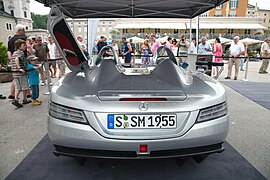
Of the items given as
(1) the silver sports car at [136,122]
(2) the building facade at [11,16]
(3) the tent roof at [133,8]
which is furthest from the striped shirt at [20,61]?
(2) the building facade at [11,16]

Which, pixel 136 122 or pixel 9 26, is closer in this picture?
pixel 136 122

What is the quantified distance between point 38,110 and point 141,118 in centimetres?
366

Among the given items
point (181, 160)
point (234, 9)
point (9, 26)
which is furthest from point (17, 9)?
point (181, 160)

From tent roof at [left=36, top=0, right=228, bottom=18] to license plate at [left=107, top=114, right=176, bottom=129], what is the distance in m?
4.36

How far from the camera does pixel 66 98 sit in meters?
1.95

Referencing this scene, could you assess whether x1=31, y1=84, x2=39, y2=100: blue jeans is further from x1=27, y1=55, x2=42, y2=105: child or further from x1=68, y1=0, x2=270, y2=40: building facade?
x1=68, y1=0, x2=270, y2=40: building facade

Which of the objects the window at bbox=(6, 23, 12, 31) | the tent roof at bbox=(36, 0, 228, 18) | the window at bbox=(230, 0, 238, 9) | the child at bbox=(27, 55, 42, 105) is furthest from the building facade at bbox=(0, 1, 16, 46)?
the child at bbox=(27, 55, 42, 105)

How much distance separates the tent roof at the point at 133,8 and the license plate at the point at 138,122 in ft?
14.3

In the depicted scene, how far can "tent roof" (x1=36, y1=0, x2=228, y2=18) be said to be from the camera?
5.75 meters

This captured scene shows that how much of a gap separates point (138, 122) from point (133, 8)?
5069 mm

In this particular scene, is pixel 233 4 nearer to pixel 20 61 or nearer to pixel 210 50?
pixel 210 50

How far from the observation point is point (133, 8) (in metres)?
6.25

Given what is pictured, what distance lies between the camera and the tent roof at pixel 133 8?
18.9 ft

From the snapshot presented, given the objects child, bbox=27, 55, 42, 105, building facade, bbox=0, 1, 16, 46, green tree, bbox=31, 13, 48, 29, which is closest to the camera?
child, bbox=27, 55, 42, 105
